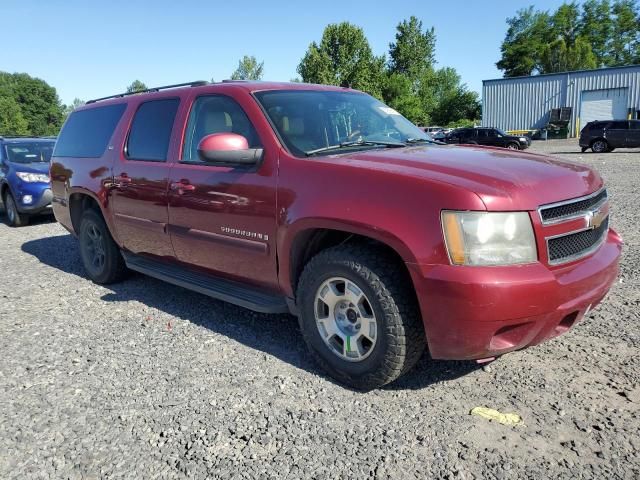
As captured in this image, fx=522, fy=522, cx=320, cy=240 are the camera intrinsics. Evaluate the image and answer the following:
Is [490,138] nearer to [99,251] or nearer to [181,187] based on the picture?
[99,251]

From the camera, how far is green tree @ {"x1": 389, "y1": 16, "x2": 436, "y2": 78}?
3125 inches

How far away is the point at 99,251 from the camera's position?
218 inches


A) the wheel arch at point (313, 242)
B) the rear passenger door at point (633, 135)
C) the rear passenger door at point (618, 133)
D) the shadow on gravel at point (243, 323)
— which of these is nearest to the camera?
the wheel arch at point (313, 242)

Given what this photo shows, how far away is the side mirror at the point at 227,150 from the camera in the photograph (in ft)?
11.1

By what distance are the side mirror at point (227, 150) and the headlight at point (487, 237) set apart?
144 centimetres

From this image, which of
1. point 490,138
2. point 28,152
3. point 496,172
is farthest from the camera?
point 490,138

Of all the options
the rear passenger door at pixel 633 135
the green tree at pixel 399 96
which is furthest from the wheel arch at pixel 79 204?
the green tree at pixel 399 96

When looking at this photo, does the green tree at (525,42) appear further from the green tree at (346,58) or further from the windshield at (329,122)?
the windshield at (329,122)

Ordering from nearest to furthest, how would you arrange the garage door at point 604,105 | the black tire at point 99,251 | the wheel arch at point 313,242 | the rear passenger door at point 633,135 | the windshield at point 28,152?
the wheel arch at point 313,242
the black tire at point 99,251
the windshield at point 28,152
the rear passenger door at point 633,135
the garage door at point 604,105

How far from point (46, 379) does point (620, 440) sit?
3.37m

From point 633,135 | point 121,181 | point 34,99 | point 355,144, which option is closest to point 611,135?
point 633,135

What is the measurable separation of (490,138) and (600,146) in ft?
18.6

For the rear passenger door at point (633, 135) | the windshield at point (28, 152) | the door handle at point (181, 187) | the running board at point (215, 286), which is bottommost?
the rear passenger door at point (633, 135)

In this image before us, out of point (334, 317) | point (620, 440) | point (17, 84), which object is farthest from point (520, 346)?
point (17, 84)
